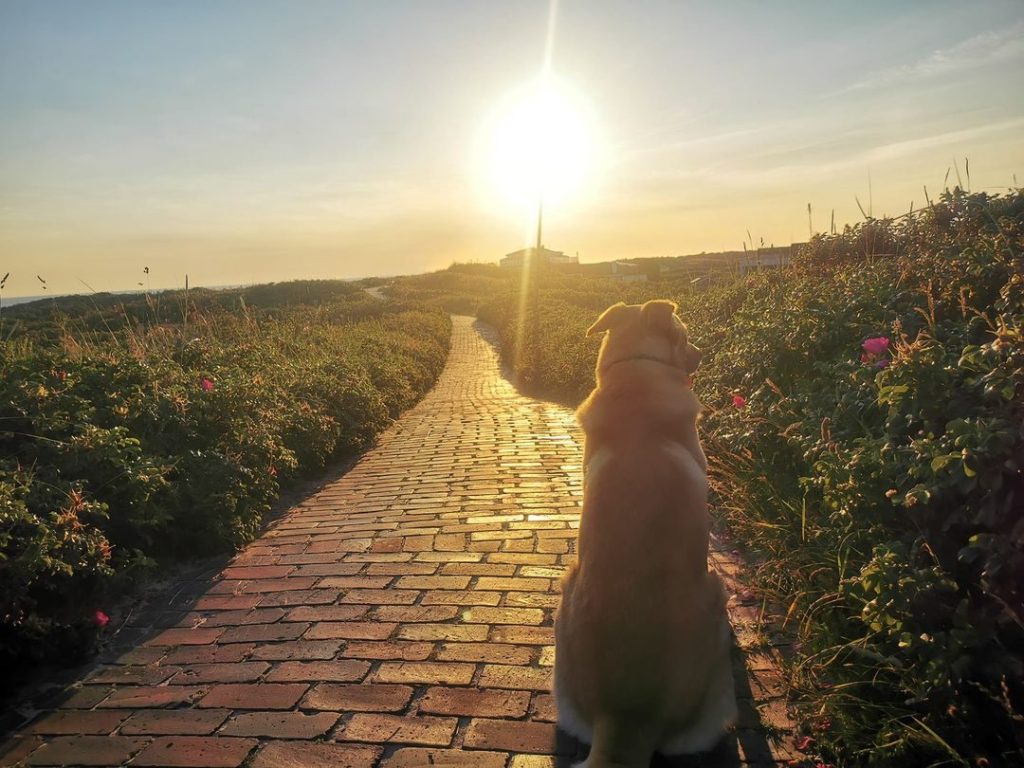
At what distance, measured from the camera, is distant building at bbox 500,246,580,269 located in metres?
59.1

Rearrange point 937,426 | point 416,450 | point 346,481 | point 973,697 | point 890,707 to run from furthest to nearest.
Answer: point 416,450 → point 346,481 → point 937,426 → point 890,707 → point 973,697

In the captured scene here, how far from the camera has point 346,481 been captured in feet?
25.8

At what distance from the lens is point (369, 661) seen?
357 centimetres

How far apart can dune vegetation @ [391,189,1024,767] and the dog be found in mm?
584

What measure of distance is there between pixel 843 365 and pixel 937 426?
56.2 inches

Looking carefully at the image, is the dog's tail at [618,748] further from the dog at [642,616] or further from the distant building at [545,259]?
the distant building at [545,259]

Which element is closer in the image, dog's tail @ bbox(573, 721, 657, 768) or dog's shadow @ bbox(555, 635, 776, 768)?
dog's tail @ bbox(573, 721, 657, 768)

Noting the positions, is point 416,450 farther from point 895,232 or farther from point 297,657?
point 895,232

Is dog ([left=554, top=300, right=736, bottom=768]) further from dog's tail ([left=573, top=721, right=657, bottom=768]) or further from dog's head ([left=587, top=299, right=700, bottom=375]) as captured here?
dog's head ([left=587, top=299, right=700, bottom=375])

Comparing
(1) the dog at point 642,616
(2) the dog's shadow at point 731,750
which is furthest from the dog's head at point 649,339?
(2) the dog's shadow at point 731,750

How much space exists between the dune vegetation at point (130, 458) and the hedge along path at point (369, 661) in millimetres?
414

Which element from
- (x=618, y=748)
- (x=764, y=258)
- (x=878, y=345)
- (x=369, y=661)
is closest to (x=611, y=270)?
(x=764, y=258)

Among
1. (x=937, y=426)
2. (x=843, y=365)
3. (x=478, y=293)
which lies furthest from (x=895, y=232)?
(x=478, y=293)

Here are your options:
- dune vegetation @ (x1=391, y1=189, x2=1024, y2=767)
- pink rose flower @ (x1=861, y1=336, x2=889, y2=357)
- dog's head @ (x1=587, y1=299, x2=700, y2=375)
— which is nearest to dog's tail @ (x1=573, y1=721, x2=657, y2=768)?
dune vegetation @ (x1=391, y1=189, x2=1024, y2=767)
